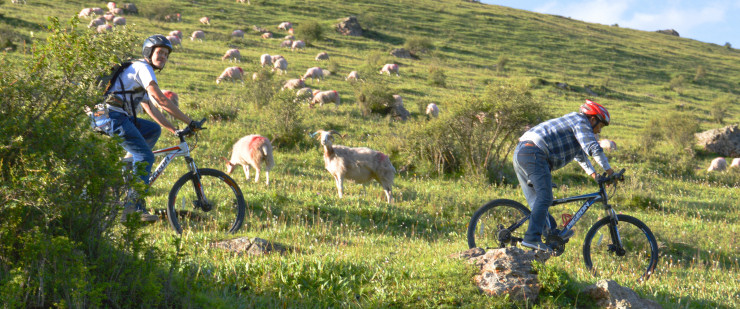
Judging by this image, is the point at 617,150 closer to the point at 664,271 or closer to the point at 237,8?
the point at 664,271

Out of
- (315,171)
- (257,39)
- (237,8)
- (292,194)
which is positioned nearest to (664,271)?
(292,194)

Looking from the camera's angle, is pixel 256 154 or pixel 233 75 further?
pixel 233 75

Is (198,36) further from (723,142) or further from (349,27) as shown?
(723,142)

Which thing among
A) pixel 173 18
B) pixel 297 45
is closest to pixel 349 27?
pixel 297 45

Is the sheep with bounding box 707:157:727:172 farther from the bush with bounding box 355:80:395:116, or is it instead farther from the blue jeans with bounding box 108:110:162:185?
the blue jeans with bounding box 108:110:162:185

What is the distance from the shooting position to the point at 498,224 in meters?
6.30

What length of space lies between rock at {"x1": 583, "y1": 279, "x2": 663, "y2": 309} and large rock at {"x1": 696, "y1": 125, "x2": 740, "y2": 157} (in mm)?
25392

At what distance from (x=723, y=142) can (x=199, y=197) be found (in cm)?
2770

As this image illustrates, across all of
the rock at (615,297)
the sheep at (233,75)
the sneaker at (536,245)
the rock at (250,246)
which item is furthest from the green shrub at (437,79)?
the rock at (615,297)

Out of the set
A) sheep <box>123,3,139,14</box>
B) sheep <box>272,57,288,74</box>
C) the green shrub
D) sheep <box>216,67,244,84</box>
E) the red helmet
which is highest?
sheep <box>123,3,139,14</box>

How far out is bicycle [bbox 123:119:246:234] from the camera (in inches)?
243

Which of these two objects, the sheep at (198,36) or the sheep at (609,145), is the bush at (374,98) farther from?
the sheep at (198,36)

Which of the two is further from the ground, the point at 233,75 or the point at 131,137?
the point at 131,137

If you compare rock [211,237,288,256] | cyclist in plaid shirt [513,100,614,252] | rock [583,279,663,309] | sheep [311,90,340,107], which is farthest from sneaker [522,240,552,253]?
sheep [311,90,340,107]
